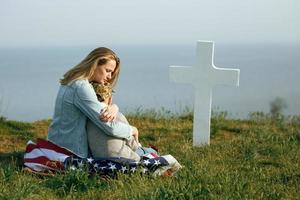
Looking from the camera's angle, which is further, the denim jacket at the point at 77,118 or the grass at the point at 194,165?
the denim jacket at the point at 77,118

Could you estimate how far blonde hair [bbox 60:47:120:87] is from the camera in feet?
20.0

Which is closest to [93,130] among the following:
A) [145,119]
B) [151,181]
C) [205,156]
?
[151,181]

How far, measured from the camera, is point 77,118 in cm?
604

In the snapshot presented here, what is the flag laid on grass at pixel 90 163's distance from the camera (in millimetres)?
5758

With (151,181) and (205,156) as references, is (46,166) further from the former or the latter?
(205,156)

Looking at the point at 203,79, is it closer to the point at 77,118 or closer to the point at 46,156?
the point at 77,118

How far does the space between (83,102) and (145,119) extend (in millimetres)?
3777

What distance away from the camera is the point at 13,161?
6629 mm

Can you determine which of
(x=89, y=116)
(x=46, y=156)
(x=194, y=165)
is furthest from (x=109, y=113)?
(x=194, y=165)

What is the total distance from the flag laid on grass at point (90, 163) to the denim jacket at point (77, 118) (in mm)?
106

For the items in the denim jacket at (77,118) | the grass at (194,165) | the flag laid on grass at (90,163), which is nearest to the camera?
the grass at (194,165)

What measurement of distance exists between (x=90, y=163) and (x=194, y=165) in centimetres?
96

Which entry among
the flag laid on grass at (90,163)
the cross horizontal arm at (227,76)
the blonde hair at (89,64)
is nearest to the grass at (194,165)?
the flag laid on grass at (90,163)

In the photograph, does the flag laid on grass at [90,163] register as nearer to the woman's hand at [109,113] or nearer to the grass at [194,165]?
the grass at [194,165]
